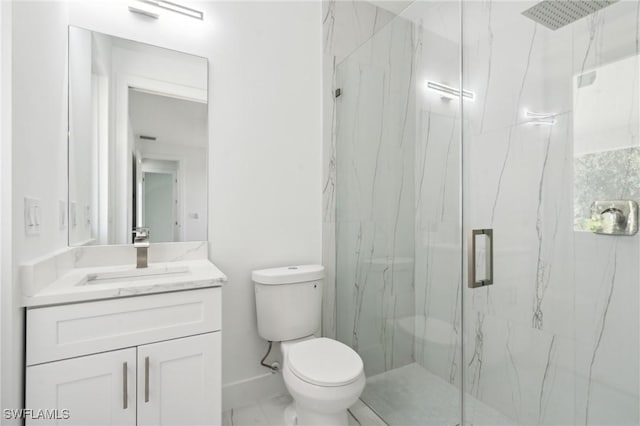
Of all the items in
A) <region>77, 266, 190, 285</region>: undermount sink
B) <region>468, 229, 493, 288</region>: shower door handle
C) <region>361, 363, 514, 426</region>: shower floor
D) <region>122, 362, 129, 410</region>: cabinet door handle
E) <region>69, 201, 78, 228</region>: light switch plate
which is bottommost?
<region>361, 363, 514, 426</region>: shower floor

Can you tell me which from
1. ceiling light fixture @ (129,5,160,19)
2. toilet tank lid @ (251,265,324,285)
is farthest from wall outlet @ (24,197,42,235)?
ceiling light fixture @ (129,5,160,19)

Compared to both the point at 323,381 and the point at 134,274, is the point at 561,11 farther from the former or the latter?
the point at 134,274

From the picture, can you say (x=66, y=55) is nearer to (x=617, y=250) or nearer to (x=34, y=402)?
(x=34, y=402)

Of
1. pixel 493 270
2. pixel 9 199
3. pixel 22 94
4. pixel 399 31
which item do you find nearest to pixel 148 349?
pixel 9 199

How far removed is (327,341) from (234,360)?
61 centimetres

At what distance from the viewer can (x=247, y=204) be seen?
1882 mm

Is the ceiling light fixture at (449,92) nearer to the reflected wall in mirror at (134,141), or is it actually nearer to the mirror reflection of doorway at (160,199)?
the reflected wall in mirror at (134,141)

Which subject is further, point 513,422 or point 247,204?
point 247,204

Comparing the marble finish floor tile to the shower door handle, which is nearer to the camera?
the shower door handle

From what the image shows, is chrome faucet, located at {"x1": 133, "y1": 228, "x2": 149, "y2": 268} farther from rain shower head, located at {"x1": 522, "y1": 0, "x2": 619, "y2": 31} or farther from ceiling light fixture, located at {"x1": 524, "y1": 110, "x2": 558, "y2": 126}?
rain shower head, located at {"x1": 522, "y1": 0, "x2": 619, "y2": 31}

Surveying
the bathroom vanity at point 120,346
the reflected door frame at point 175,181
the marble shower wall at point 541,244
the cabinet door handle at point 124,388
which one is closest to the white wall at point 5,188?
the bathroom vanity at point 120,346

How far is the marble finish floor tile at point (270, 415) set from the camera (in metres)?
1.68

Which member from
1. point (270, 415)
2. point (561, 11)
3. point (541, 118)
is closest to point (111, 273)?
point (270, 415)

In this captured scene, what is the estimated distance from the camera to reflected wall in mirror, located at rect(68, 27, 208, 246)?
1.53 meters
